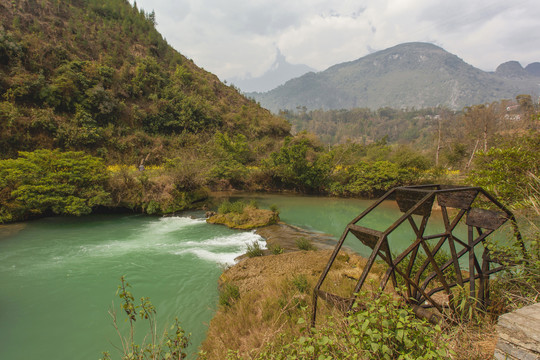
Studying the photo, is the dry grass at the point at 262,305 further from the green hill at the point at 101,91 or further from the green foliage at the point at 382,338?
the green hill at the point at 101,91

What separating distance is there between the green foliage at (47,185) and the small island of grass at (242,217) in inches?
226

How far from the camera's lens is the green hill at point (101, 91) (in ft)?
66.2

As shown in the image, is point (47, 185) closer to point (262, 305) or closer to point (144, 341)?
point (144, 341)

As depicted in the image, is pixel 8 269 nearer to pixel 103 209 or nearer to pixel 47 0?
pixel 103 209

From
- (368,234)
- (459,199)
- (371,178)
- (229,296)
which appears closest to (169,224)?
(229,296)

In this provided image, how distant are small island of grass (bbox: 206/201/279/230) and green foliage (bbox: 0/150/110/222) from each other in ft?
18.8

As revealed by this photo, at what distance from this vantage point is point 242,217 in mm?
12188

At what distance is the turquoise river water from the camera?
4.99 metres

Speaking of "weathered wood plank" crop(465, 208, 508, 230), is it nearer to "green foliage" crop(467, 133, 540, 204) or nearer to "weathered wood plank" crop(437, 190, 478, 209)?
"weathered wood plank" crop(437, 190, 478, 209)

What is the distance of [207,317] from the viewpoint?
549cm

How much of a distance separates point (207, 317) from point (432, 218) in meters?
13.9

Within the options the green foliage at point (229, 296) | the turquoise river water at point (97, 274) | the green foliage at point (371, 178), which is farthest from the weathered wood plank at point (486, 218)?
the green foliage at point (371, 178)

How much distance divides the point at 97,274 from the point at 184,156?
15.5m

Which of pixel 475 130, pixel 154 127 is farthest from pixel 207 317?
pixel 475 130
